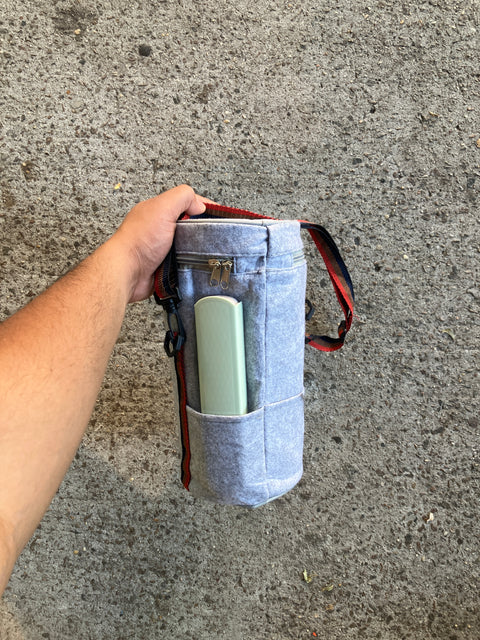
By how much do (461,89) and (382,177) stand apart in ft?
1.10

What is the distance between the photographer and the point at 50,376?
803 mm

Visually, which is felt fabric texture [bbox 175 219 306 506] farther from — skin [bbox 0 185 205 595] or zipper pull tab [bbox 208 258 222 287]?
skin [bbox 0 185 205 595]

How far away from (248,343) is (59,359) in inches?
14.6

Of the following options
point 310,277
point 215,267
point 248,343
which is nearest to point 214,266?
point 215,267

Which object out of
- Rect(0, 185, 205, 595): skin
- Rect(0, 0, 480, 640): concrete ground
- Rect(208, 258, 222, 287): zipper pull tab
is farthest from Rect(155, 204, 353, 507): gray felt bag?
Rect(0, 0, 480, 640): concrete ground

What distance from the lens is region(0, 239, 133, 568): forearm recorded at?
0.73 metres

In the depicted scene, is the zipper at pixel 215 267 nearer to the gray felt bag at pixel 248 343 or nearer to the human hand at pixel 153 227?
the gray felt bag at pixel 248 343

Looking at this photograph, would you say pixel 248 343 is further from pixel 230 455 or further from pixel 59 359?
pixel 59 359

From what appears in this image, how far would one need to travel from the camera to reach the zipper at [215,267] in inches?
33.9

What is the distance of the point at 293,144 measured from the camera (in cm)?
129

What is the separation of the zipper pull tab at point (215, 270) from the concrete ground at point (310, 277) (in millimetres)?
502

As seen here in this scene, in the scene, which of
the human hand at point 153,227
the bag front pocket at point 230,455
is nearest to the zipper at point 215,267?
the human hand at point 153,227

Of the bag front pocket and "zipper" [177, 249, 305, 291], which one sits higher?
"zipper" [177, 249, 305, 291]

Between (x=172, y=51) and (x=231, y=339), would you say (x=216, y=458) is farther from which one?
(x=172, y=51)
